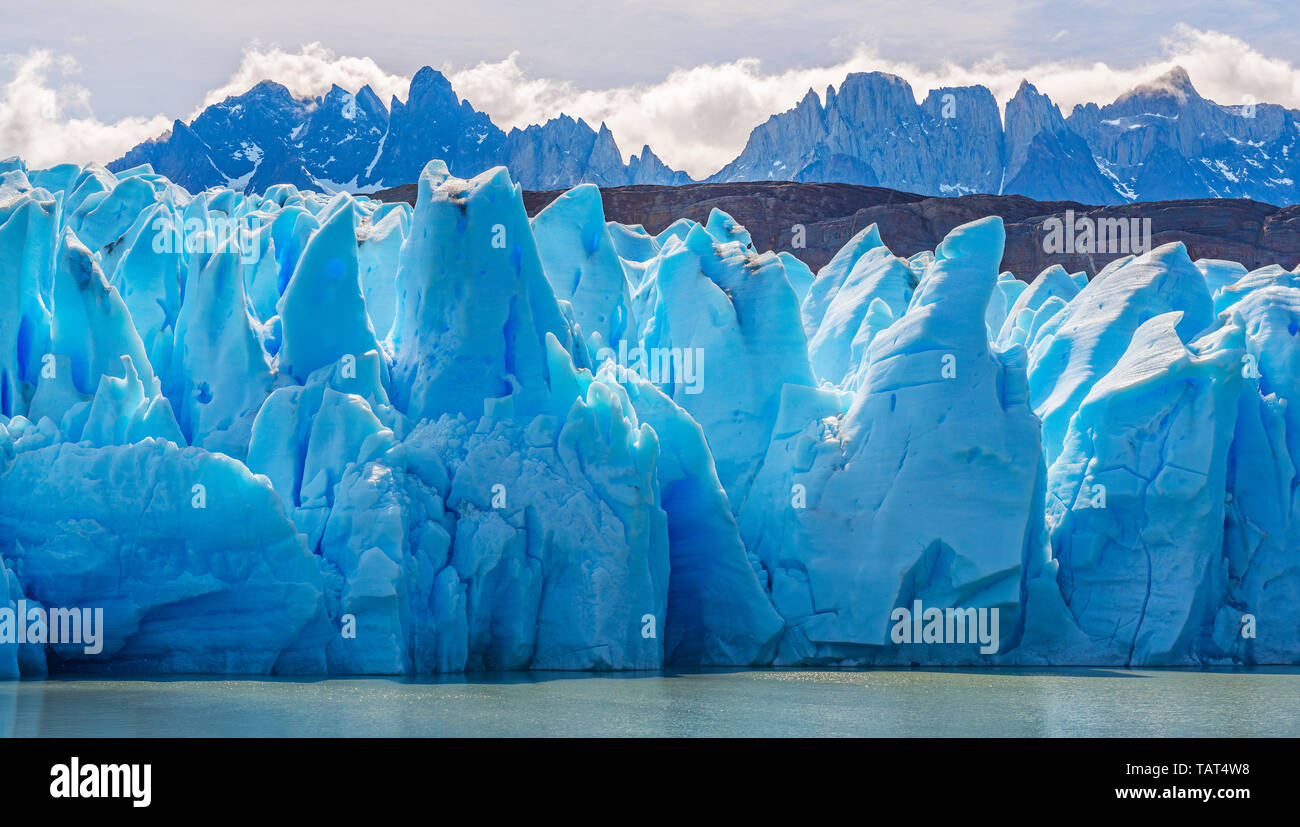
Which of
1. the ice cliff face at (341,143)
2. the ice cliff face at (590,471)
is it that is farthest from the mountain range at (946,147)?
the ice cliff face at (590,471)

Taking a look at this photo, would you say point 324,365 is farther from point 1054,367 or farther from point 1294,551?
point 1294,551

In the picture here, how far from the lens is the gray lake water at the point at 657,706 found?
1184cm

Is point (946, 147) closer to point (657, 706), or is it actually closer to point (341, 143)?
point (341, 143)

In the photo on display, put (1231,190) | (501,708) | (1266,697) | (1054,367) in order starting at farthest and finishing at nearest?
(1231,190) < (1054,367) < (1266,697) < (501,708)

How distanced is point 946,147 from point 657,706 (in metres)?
78.8

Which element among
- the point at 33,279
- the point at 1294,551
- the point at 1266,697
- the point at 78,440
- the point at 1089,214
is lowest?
the point at 1266,697

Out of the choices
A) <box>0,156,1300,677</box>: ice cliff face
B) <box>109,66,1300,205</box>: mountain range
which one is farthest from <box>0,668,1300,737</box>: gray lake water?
<box>109,66,1300,205</box>: mountain range

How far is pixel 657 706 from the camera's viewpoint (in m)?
13.5

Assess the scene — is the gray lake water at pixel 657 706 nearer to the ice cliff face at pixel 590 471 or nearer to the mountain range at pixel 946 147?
→ the ice cliff face at pixel 590 471

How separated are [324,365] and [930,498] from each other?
7.54 meters

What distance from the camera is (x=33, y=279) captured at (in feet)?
60.8

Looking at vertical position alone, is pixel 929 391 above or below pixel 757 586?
above

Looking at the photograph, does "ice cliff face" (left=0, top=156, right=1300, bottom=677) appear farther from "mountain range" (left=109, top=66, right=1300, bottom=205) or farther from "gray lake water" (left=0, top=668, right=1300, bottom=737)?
Result: "mountain range" (left=109, top=66, right=1300, bottom=205)
